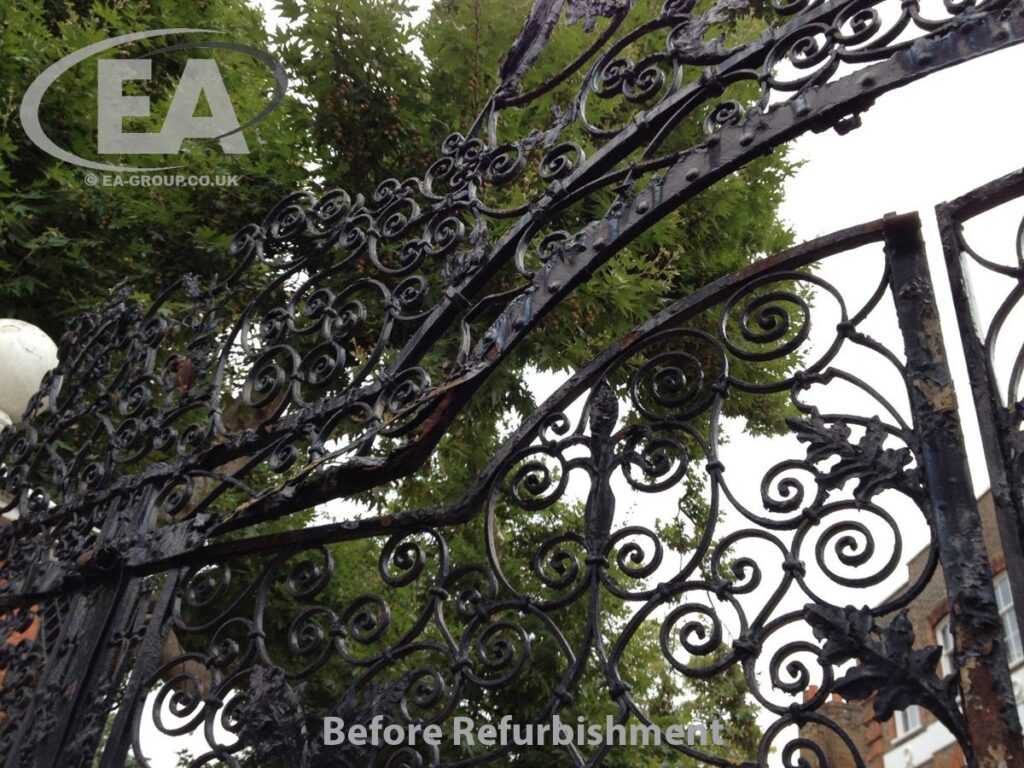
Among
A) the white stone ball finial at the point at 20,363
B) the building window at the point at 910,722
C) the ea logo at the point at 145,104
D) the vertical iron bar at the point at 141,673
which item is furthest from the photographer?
the building window at the point at 910,722

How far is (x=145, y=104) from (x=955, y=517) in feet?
22.5

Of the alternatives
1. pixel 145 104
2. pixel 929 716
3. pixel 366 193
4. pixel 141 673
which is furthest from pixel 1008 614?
pixel 141 673

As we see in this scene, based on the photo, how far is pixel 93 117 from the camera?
6.93 metres

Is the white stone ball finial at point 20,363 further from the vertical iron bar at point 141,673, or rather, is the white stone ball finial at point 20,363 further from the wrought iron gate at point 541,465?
the vertical iron bar at point 141,673

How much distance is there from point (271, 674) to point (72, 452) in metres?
4.06

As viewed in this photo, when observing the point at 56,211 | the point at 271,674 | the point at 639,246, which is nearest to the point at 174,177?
the point at 56,211

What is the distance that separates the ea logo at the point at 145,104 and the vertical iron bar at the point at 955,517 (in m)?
5.25

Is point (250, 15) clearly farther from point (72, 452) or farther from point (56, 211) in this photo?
point (72, 452)

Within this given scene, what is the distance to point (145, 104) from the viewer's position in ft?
Result: 23.7

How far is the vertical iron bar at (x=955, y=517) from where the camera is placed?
1749 millimetres

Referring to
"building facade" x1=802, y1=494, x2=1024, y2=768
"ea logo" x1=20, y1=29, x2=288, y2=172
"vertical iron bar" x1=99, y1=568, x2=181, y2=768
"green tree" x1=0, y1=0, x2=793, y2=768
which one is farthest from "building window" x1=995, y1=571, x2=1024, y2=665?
"vertical iron bar" x1=99, y1=568, x2=181, y2=768

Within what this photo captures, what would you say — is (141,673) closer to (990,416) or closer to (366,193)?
(990,416)

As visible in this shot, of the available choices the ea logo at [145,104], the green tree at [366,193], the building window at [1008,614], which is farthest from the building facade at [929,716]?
the ea logo at [145,104]

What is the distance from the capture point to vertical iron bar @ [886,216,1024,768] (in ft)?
5.74
